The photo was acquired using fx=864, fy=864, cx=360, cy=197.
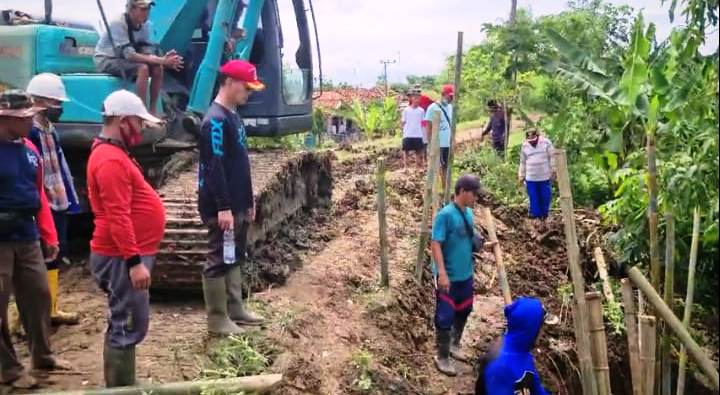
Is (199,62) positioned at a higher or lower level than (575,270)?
higher

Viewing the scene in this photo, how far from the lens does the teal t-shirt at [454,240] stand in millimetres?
6543

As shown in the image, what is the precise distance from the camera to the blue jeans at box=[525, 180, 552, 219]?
11820mm

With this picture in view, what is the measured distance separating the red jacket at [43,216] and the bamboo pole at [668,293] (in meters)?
3.78

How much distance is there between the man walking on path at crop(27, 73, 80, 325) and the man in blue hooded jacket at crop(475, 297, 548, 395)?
300 cm

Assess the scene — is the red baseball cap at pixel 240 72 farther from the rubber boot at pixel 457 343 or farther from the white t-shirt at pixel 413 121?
the white t-shirt at pixel 413 121

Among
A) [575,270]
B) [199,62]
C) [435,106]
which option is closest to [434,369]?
[575,270]

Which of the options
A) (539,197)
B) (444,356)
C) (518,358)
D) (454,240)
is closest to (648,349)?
(518,358)

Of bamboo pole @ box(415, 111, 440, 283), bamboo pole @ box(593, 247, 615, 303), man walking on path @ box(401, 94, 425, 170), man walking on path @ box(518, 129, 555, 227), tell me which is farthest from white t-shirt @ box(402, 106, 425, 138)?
bamboo pole @ box(415, 111, 440, 283)

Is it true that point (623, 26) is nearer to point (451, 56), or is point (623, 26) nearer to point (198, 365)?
point (451, 56)

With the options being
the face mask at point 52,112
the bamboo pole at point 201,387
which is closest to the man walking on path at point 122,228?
the bamboo pole at point 201,387

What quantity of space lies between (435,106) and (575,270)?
646cm

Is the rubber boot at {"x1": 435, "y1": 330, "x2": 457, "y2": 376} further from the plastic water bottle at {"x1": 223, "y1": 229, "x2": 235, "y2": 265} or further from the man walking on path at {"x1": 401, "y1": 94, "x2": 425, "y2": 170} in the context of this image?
the man walking on path at {"x1": 401, "y1": 94, "x2": 425, "y2": 170}

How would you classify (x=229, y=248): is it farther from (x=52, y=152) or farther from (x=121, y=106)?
(x=121, y=106)

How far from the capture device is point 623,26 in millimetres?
17750
